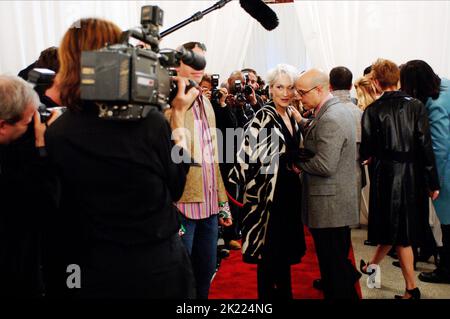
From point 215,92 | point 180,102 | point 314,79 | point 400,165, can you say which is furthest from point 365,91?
point 180,102

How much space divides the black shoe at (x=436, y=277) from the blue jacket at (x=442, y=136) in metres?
0.34

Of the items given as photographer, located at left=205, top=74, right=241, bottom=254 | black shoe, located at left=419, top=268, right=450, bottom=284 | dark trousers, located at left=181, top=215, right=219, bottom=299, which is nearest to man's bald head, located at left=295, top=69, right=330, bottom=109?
photographer, located at left=205, top=74, right=241, bottom=254

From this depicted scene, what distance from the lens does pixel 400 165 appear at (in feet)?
8.77

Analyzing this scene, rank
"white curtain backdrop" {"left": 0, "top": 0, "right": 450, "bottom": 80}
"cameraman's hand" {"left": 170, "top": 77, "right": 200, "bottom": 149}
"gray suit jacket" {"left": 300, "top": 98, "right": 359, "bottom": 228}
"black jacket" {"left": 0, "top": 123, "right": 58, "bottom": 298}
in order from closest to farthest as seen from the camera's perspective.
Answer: "black jacket" {"left": 0, "top": 123, "right": 58, "bottom": 298}, "cameraman's hand" {"left": 170, "top": 77, "right": 200, "bottom": 149}, "gray suit jacket" {"left": 300, "top": 98, "right": 359, "bottom": 228}, "white curtain backdrop" {"left": 0, "top": 0, "right": 450, "bottom": 80}

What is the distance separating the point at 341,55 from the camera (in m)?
4.47

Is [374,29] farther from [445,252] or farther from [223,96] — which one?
[445,252]

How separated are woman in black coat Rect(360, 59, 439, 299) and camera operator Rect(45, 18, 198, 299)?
176 centimetres

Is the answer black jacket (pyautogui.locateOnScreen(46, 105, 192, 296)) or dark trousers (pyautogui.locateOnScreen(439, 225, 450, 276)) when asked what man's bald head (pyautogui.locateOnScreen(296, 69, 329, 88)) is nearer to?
black jacket (pyautogui.locateOnScreen(46, 105, 192, 296))

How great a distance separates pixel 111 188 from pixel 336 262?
152cm

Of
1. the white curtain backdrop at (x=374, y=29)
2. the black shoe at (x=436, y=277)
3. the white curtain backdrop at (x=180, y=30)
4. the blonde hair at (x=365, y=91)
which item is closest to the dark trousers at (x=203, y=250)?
the white curtain backdrop at (x=180, y=30)

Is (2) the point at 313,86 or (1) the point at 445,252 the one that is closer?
(2) the point at 313,86

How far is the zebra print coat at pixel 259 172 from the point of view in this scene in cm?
232

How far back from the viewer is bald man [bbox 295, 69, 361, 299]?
7.45 feet
